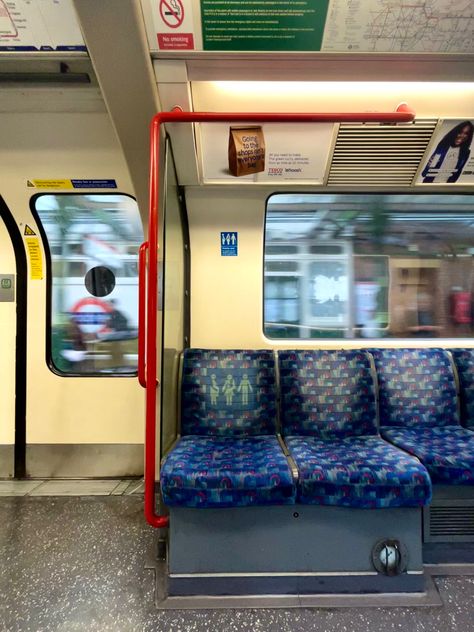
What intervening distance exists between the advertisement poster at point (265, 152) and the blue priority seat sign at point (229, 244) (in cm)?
43

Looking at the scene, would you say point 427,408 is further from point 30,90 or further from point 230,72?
point 30,90

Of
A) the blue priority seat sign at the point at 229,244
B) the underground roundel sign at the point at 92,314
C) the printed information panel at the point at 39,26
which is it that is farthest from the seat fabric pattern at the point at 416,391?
the printed information panel at the point at 39,26

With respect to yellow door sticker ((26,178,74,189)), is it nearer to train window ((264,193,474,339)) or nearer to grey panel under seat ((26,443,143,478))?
train window ((264,193,474,339))

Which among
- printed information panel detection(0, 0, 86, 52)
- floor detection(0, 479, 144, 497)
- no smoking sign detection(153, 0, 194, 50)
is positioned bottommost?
floor detection(0, 479, 144, 497)

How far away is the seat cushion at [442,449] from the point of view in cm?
180

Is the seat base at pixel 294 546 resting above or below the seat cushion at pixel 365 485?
below

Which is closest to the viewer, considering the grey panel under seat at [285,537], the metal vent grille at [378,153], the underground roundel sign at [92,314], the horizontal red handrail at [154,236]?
the horizontal red handrail at [154,236]

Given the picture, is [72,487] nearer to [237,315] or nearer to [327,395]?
[237,315]

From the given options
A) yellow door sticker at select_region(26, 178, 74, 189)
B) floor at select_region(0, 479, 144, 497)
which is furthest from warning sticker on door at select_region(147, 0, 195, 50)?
floor at select_region(0, 479, 144, 497)

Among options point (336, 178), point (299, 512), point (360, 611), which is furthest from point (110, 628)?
point (336, 178)

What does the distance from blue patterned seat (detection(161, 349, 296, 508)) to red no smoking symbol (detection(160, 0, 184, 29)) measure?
72.7 inches

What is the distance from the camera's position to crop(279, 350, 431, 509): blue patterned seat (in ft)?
5.34

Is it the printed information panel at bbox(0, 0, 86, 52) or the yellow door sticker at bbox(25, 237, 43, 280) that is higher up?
the printed information panel at bbox(0, 0, 86, 52)

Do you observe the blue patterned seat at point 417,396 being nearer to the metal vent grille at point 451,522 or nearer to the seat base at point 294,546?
the metal vent grille at point 451,522
